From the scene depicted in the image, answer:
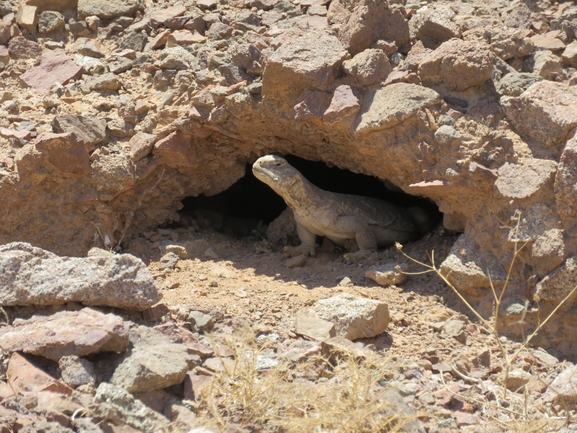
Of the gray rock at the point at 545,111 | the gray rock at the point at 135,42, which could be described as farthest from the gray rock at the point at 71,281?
the gray rock at the point at 135,42

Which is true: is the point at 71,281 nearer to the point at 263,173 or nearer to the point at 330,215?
the point at 263,173

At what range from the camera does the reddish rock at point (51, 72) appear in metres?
7.23

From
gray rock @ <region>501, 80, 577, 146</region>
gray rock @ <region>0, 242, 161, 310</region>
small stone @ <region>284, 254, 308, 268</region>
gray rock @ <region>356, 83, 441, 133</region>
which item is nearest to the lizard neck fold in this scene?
small stone @ <region>284, 254, 308, 268</region>

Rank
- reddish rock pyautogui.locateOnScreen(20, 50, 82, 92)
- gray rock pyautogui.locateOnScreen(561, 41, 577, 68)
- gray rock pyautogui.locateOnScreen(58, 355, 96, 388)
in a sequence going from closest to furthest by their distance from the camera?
gray rock pyautogui.locateOnScreen(58, 355, 96, 388), gray rock pyautogui.locateOnScreen(561, 41, 577, 68), reddish rock pyautogui.locateOnScreen(20, 50, 82, 92)

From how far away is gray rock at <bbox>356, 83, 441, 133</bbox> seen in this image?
6.13m

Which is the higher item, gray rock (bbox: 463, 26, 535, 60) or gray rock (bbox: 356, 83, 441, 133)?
gray rock (bbox: 463, 26, 535, 60)

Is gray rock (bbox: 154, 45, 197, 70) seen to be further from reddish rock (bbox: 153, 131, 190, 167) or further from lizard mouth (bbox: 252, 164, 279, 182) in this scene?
lizard mouth (bbox: 252, 164, 279, 182)

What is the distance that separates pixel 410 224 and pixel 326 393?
4.04 meters

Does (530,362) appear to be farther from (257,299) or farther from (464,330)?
(257,299)

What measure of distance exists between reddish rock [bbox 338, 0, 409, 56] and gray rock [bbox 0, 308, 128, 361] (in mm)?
3418

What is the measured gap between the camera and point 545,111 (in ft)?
18.8

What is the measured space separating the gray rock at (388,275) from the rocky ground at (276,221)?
25 millimetres

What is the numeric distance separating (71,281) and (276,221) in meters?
3.83

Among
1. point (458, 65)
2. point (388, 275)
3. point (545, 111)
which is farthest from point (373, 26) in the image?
point (388, 275)
